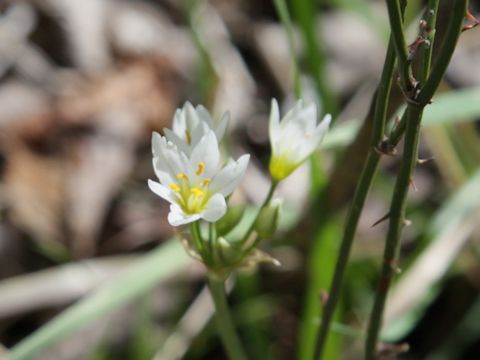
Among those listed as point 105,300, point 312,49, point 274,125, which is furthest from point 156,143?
point 312,49

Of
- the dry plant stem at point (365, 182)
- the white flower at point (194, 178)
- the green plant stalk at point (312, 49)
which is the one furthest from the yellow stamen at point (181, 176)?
the green plant stalk at point (312, 49)

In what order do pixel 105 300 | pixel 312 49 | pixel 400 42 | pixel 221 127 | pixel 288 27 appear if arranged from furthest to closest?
pixel 312 49 < pixel 105 300 < pixel 288 27 < pixel 221 127 < pixel 400 42

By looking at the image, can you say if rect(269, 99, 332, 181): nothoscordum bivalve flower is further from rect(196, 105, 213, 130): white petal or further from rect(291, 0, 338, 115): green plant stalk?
rect(291, 0, 338, 115): green plant stalk

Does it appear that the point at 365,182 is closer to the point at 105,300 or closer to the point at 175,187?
the point at 175,187

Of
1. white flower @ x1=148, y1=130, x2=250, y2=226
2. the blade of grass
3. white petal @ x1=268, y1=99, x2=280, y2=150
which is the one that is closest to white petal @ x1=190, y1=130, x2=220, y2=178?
white flower @ x1=148, y1=130, x2=250, y2=226

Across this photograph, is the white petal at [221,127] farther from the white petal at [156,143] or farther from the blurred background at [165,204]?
the blurred background at [165,204]
